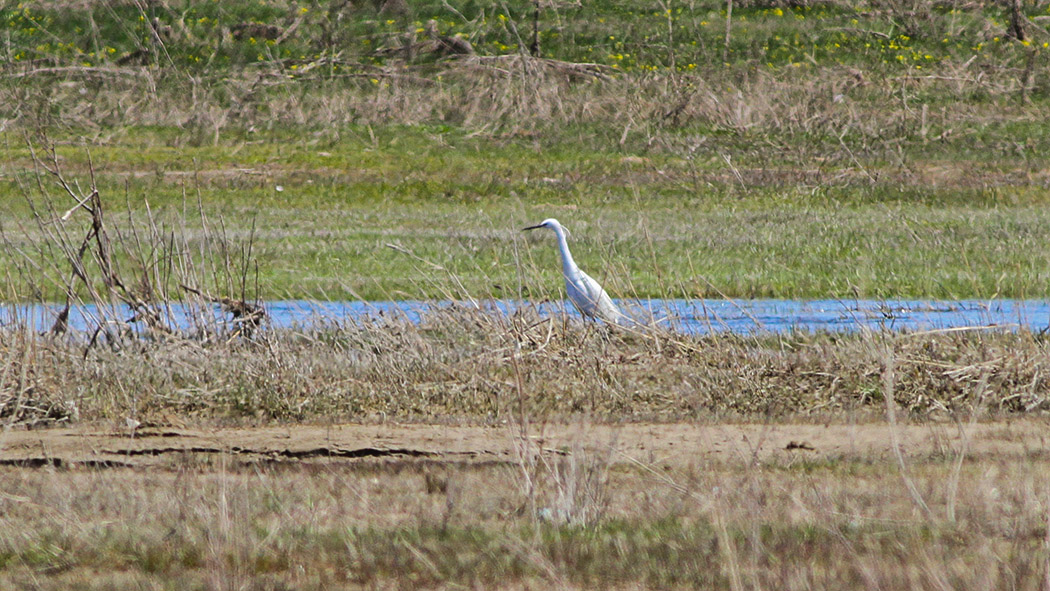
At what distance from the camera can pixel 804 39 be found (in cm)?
2842

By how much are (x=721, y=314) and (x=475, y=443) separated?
4.49 metres

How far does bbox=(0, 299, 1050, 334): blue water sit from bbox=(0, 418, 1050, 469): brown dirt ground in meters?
1.01

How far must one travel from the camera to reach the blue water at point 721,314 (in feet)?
29.3

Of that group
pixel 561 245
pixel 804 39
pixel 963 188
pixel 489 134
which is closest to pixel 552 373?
pixel 561 245

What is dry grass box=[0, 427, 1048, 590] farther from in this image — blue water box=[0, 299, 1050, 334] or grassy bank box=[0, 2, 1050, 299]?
grassy bank box=[0, 2, 1050, 299]

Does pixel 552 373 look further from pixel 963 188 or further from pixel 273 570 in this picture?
pixel 963 188

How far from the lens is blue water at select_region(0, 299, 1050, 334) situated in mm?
8945

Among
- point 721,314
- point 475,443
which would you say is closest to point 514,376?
point 475,443

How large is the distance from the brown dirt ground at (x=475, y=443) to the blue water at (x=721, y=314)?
101cm

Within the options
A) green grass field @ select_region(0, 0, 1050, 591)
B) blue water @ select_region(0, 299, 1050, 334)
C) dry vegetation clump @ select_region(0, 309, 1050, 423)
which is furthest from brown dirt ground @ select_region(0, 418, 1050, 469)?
blue water @ select_region(0, 299, 1050, 334)

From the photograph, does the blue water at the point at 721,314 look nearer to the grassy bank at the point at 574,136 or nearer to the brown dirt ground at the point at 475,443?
the grassy bank at the point at 574,136

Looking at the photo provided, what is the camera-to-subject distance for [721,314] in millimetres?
11172

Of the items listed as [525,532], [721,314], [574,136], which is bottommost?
[574,136]

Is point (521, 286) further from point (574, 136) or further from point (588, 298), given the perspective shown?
point (574, 136)
